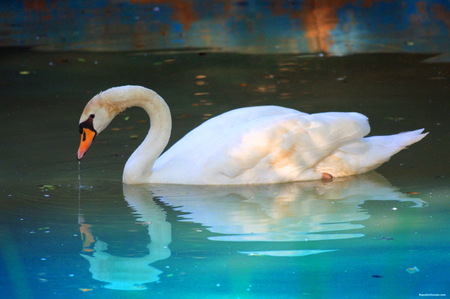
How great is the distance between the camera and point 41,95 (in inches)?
541

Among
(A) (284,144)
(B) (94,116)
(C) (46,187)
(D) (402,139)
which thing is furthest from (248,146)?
(C) (46,187)

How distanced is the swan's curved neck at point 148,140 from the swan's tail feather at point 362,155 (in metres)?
1.49

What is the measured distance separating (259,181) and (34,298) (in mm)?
3170

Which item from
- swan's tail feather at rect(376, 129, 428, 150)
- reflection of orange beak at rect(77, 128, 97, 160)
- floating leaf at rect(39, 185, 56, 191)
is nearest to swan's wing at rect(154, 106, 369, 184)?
swan's tail feather at rect(376, 129, 428, 150)

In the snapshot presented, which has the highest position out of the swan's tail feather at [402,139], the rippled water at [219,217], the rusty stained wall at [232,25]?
the rusty stained wall at [232,25]

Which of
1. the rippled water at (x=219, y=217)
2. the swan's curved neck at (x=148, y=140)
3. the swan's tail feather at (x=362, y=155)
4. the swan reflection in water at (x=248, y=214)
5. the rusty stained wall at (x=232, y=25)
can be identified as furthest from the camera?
the rusty stained wall at (x=232, y=25)

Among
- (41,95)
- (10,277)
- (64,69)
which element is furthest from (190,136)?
(64,69)

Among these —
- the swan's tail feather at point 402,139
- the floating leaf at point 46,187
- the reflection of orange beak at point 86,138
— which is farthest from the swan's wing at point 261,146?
the floating leaf at point 46,187

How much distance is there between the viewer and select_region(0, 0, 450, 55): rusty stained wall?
17.5 m

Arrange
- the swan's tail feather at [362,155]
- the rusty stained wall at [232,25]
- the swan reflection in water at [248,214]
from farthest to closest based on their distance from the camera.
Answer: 1. the rusty stained wall at [232,25]
2. the swan's tail feather at [362,155]
3. the swan reflection in water at [248,214]

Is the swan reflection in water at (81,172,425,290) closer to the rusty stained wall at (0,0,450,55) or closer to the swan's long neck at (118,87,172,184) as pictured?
the swan's long neck at (118,87,172,184)

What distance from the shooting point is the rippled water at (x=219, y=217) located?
6520 millimetres

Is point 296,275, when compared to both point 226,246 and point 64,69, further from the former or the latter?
point 64,69

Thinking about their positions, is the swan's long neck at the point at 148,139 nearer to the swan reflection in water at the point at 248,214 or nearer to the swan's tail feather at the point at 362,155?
the swan reflection in water at the point at 248,214
